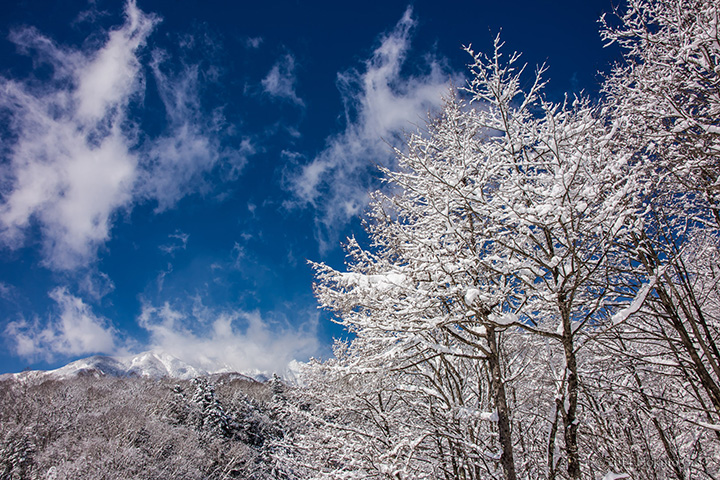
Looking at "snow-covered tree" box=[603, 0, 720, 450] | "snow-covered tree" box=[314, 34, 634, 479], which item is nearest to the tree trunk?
"snow-covered tree" box=[314, 34, 634, 479]

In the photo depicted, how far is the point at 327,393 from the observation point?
22.7 ft

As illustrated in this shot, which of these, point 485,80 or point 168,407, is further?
point 168,407

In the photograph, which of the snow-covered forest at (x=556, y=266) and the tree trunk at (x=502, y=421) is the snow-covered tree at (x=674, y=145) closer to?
the snow-covered forest at (x=556, y=266)

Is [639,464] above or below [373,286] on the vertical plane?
below

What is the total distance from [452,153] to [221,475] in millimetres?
37174

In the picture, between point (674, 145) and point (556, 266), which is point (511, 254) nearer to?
point (556, 266)

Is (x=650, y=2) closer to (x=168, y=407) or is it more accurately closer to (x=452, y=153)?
(x=452, y=153)

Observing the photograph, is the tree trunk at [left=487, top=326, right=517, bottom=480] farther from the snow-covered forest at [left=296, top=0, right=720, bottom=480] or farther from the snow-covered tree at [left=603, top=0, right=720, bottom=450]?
the snow-covered tree at [left=603, top=0, right=720, bottom=450]

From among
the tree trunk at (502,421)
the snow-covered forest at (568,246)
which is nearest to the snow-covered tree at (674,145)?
the snow-covered forest at (568,246)

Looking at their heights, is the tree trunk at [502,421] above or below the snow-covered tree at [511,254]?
below

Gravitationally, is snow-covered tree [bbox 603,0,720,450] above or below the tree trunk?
above

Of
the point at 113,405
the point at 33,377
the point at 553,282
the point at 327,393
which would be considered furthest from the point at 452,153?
the point at 33,377

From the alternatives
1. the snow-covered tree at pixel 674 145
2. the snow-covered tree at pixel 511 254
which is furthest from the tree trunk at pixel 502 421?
the snow-covered tree at pixel 674 145

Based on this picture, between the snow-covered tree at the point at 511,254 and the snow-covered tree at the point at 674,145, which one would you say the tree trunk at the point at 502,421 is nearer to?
the snow-covered tree at the point at 511,254
